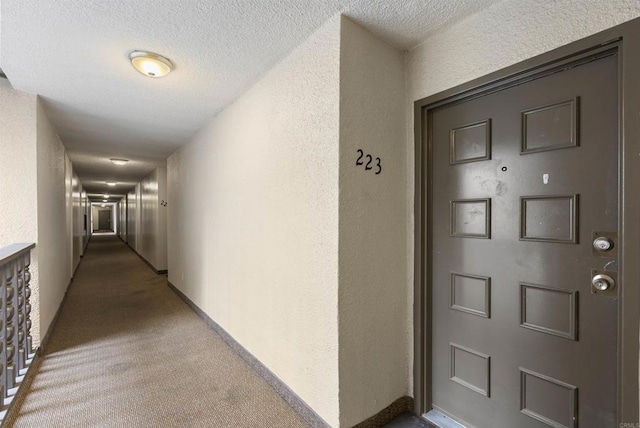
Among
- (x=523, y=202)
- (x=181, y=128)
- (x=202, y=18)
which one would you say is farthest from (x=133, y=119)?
(x=523, y=202)

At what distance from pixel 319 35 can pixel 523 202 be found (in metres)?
1.44

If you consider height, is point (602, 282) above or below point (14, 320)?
above

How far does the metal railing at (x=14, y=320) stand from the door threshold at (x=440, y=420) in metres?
2.52

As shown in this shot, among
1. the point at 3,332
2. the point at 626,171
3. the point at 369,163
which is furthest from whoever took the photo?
the point at 3,332

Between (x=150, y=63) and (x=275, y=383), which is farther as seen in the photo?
(x=275, y=383)

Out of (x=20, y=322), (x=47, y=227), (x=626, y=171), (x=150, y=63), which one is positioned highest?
(x=150, y=63)

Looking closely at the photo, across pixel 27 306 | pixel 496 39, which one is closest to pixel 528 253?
pixel 496 39

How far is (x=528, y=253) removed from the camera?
1417 millimetres

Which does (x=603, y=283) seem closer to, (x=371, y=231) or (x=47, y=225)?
(x=371, y=231)

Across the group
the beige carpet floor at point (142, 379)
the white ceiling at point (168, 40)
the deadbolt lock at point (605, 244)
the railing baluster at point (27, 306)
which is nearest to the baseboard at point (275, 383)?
the beige carpet floor at point (142, 379)

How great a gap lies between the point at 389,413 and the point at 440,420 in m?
0.30

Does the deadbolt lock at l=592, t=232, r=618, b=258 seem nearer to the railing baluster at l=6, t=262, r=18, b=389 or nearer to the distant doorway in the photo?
the railing baluster at l=6, t=262, r=18, b=389

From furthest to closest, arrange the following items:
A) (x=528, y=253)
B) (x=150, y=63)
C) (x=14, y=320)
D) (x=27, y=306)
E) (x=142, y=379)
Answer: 1. (x=27, y=306)
2. (x=142, y=379)
3. (x=14, y=320)
4. (x=150, y=63)
5. (x=528, y=253)

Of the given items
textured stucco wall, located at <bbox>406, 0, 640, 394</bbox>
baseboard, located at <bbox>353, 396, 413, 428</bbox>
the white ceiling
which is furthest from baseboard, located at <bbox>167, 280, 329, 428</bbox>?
the white ceiling
